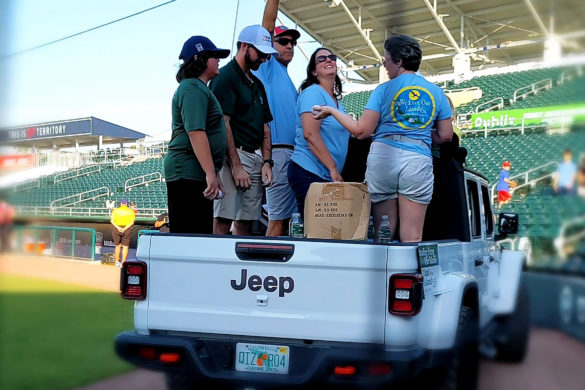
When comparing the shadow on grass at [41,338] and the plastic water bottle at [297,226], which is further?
the plastic water bottle at [297,226]

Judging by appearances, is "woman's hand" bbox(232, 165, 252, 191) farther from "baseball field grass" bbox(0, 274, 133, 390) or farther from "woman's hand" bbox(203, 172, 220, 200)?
"baseball field grass" bbox(0, 274, 133, 390)

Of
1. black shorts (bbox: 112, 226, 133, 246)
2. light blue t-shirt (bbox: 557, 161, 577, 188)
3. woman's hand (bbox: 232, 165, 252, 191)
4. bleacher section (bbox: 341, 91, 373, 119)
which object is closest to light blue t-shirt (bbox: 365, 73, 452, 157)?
bleacher section (bbox: 341, 91, 373, 119)

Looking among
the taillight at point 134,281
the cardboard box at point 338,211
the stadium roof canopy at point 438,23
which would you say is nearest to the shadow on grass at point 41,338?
the stadium roof canopy at point 438,23

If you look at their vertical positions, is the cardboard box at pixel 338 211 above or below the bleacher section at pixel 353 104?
below

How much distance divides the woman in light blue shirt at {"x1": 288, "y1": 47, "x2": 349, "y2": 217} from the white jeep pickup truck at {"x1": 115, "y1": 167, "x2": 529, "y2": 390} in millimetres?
681

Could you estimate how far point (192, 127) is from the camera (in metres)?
2.69

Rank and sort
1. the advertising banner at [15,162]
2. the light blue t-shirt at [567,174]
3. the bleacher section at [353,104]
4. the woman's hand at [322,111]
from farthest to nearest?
the bleacher section at [353,104]
the woman's hand at [322,111]
the advertising banner at [15,162]
the light blue t-shirt at [567,174]

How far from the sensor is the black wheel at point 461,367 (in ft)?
5.34

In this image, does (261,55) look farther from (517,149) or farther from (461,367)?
(461,367)

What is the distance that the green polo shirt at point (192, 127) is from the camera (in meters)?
2.71

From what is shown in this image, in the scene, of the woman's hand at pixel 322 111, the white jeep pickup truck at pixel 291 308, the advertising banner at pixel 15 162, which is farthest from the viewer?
the woman's hand at pixel 322 111

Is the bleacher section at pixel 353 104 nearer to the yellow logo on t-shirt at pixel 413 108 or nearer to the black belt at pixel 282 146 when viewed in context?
the yellow logo on t-shirt at pixel 413 108

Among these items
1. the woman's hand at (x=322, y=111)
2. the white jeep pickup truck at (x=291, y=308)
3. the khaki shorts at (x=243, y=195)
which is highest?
the woman's hand at (x=322, y=111)

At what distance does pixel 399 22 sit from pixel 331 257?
4.56ft
